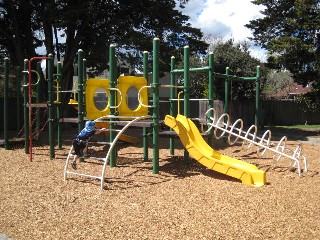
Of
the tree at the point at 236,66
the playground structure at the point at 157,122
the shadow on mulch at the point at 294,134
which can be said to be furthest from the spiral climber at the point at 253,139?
the tree at the point at 236,66

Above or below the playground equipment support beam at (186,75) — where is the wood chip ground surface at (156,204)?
below

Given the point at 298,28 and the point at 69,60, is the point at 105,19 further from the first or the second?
the point at 298,28

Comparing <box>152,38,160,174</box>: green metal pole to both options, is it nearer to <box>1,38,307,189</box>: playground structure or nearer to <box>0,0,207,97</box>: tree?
<box>1,38,307,189</box>: playground structure

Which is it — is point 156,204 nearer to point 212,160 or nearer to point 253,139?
point 212,160

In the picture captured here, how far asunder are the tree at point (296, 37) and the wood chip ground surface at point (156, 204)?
33.4 ft

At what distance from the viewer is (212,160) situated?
7047mm

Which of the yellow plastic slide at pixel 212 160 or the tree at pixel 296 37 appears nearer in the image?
the yellow plastic slide at pixel 212 160

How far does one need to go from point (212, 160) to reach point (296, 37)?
1256 cm

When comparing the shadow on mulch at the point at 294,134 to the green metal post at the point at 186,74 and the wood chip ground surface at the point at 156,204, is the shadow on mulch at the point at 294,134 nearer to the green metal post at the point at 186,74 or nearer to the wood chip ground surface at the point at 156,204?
the wood chip ground surface at the point at 156,204

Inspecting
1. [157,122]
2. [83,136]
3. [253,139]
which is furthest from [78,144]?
[253,139]

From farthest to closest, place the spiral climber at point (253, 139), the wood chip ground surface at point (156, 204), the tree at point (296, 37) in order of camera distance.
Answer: the tree at point (296, 37) → the spiral climber at point (253, 139) → the wood chip ground surface at point (156, 204)

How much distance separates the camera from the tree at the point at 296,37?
1719 cm

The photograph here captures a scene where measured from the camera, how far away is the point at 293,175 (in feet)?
24.2

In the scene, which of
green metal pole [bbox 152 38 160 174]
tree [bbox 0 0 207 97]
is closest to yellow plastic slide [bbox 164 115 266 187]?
green metal pole [bbox 152 38 160 174]
